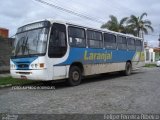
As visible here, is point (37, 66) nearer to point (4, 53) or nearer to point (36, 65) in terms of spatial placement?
point (36, 65)

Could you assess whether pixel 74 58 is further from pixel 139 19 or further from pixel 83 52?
pixel 139 19

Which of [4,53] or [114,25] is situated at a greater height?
[114,25]

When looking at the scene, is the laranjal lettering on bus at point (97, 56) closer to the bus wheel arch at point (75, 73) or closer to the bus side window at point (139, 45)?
the bus wheel arch at point (75, 73)

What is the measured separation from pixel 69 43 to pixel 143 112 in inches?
254

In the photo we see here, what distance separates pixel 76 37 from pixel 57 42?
1.64m

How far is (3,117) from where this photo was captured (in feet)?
22.6

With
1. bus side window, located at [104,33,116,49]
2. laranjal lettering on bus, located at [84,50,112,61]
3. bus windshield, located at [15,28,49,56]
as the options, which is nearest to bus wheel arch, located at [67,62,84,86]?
laranjal lettering on bus, located at [84,50,112,61]

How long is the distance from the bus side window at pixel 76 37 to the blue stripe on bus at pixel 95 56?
262 millimetres

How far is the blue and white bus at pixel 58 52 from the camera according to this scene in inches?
464

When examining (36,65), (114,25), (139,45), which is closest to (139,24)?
(114,25)

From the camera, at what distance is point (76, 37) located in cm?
1371

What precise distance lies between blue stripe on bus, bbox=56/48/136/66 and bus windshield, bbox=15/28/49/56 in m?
1.30

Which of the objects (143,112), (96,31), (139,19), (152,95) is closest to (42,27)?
(96,31)

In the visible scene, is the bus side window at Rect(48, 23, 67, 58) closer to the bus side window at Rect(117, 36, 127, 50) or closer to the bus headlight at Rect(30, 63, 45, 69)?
the bus headlight at Rect(30, 63, 45, 69)
